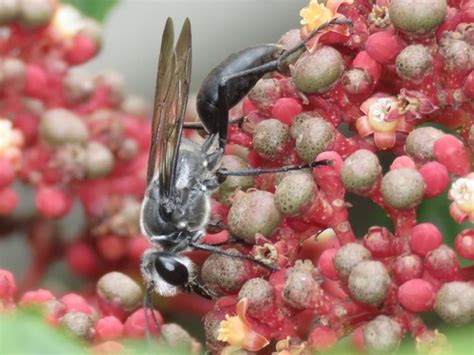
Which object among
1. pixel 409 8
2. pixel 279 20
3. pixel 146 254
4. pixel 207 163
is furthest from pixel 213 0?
pixel 409 8

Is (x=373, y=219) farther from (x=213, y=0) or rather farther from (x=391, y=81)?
(x=213, y=0)

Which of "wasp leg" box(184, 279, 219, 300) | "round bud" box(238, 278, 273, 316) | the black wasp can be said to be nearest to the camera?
"round bud" box(238, 278, 273, 316)

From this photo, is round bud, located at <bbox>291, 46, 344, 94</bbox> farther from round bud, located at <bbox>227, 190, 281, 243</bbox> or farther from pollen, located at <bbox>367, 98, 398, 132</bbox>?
round bud, located at <bbox>227, 190, 281, 243</bbox>

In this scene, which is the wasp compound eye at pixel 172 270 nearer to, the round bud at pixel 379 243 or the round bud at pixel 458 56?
the round bud at pixel 379 243

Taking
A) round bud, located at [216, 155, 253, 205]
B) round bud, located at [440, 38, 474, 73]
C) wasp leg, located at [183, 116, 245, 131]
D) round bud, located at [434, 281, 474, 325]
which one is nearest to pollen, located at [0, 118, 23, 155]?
wasp leg, located at [183, 116, 245, 131]

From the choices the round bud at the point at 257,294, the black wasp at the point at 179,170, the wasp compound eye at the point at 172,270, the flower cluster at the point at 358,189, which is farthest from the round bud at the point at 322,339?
the wasp compound eye at the point at 172,270

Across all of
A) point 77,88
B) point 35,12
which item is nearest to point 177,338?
point 77,88

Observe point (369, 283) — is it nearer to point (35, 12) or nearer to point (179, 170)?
point (179, 170)
